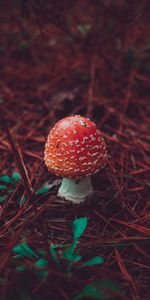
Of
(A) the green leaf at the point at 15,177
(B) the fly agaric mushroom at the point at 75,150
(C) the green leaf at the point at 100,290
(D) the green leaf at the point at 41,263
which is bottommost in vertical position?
(C) the green leaf at the point at 100,290

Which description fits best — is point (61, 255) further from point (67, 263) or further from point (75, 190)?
point (75, 190)

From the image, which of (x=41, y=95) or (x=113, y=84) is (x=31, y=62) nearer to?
(x=41, y=95)

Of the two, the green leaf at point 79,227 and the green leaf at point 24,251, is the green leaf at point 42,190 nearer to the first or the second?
the green leaf at point 79,227

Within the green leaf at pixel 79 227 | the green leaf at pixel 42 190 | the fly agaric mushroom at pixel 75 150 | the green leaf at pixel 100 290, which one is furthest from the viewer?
the green leaf at pixel 42 190

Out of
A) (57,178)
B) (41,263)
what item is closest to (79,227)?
(41,263)

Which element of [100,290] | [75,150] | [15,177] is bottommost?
[100,290]

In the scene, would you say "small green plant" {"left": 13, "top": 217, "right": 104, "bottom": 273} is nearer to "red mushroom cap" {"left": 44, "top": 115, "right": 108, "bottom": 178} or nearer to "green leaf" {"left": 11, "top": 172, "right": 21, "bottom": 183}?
"red mushroom cap" {"left": 44, "top": 115, "right": 108, "bottom": 178}

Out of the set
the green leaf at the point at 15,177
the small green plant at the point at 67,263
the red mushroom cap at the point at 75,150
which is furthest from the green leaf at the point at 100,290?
the green leaf at the point at 15,177

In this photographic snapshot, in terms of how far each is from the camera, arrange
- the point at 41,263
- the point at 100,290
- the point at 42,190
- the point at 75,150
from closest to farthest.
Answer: the point at 100,290 < the point at 41,263 < the point at 75,150 < the point at 42,190
